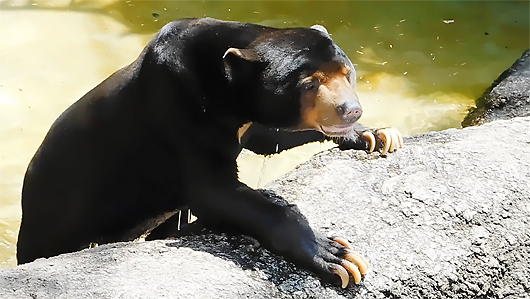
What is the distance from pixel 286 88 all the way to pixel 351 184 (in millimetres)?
574

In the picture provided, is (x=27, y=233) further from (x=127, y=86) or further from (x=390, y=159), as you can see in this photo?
(x=390, y=159)

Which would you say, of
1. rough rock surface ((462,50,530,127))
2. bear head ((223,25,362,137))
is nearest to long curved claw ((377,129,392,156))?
bear head ((223,25,362,137))

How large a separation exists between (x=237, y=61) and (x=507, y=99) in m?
3.27

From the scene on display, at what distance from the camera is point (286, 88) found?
9.16 ft

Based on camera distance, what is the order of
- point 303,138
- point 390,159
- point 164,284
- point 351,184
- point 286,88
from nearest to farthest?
point 164,284 < point 286,88 < point 351,184 < point 390,159 < point 303,138

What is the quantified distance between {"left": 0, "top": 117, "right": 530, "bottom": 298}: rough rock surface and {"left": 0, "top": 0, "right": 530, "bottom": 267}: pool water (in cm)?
209

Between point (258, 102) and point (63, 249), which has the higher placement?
point (258, 102)

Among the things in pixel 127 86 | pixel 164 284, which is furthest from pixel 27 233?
pixel 164 284

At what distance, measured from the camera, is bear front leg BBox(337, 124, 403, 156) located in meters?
3.29

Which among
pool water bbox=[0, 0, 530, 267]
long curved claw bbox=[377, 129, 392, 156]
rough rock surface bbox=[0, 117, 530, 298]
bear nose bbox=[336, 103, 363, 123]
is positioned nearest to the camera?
rough rock surface bbox=[0, 117, 530, 298]

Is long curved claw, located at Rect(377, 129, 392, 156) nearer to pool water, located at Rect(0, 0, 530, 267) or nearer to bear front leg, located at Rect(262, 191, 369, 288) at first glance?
bear front leg, located at Rect(262, 191, 369, 288)

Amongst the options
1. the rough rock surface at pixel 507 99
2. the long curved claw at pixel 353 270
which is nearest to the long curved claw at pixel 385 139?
the long curved claw at pixel 353 270

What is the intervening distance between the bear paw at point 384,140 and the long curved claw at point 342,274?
39.1 inches

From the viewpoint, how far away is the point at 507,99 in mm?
5285
